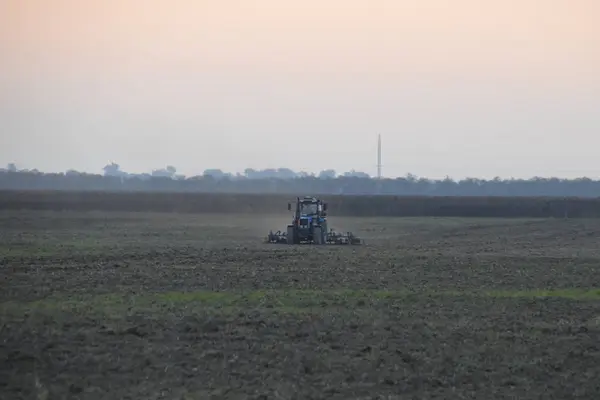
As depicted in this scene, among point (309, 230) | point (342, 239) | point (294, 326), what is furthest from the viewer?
point (342, 239)

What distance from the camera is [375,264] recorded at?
38094 mm

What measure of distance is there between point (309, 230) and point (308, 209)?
2.02 meters

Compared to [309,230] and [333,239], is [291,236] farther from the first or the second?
[333,239]

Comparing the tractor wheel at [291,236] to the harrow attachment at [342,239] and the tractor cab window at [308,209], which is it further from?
the harrow attachment at [342,239]

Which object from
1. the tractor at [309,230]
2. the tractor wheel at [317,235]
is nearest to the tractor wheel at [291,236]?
the tractor at [309,230]

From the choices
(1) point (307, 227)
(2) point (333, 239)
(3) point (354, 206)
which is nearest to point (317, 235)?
(1) point (307, 227)

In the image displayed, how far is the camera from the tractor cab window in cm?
5508

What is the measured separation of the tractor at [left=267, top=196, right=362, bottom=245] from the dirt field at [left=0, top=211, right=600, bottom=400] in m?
11.0

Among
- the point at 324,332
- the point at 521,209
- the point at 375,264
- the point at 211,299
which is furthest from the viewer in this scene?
the point at 521,209

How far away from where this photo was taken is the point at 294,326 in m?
21.4

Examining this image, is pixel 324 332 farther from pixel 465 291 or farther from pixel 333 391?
pixel 465 291

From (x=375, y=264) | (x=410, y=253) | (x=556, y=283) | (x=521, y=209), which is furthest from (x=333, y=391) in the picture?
(x=521, y=209)

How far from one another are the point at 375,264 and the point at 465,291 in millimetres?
9369

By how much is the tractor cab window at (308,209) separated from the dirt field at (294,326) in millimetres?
12561
